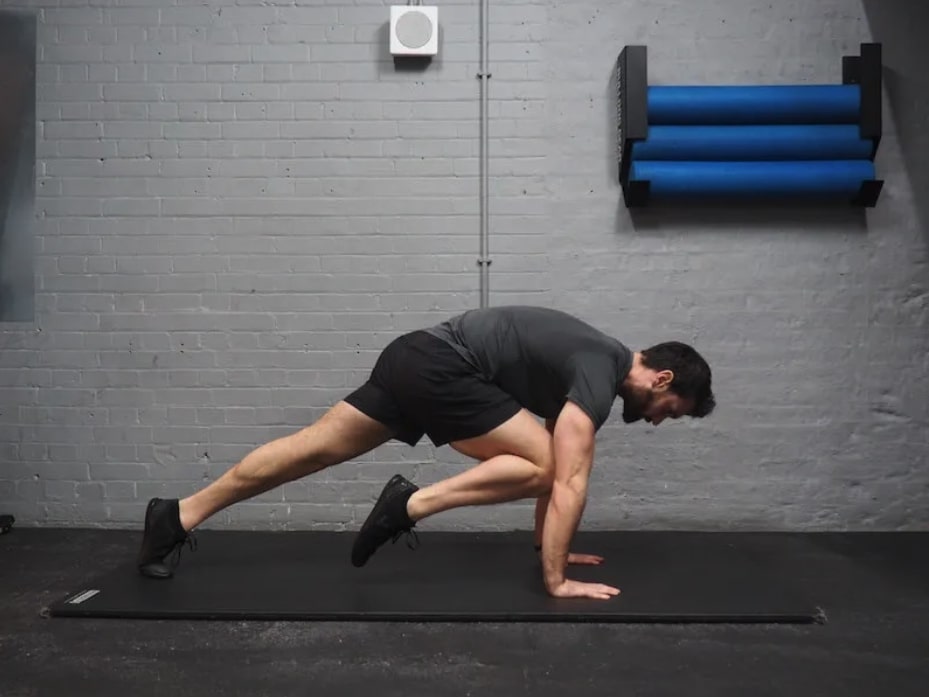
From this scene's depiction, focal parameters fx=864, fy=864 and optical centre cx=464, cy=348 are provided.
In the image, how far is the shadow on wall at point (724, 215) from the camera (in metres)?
3.93

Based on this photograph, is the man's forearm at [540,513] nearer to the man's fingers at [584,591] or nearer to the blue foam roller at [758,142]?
the man's fingers at [584,591]

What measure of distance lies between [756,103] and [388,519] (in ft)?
7.93

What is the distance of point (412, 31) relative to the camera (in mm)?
3859

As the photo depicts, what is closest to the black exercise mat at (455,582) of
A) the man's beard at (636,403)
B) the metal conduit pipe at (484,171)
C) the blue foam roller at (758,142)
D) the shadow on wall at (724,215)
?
the man's beard at (636,403)

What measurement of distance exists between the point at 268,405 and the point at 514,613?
1.78m

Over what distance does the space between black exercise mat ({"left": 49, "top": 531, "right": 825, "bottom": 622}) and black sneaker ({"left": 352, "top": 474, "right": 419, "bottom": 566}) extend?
0.52 feet

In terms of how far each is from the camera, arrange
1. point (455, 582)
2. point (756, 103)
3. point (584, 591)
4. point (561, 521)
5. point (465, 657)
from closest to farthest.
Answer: point (465, 657) → point (561, 521) → point (584, 591) → point (455, 582) → point (756, 103)

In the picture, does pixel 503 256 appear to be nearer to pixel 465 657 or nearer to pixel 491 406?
pixel 491 406

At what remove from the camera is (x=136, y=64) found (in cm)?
400

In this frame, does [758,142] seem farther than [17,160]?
No

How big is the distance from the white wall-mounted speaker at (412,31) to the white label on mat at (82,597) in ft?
8.29

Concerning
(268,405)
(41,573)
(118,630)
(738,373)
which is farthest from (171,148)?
(738,373)

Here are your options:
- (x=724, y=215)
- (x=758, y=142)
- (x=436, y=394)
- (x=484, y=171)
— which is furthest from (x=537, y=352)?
(x=758, y=142)

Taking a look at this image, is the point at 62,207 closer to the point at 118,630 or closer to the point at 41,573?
the point at 41,573
